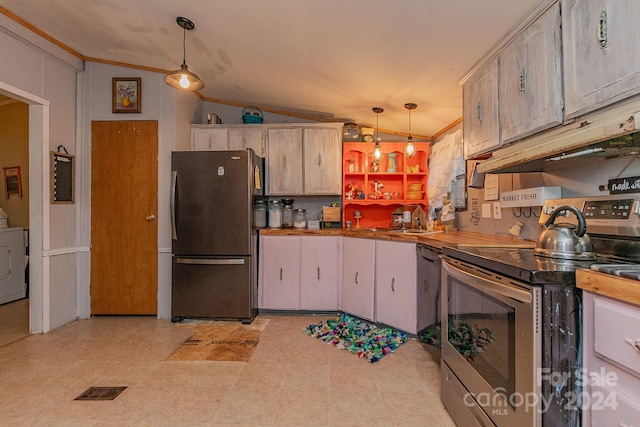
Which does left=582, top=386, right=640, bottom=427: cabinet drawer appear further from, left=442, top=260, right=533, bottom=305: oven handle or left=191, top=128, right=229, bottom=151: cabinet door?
left=191, top=128, right=229, bottom=151: cabinet door

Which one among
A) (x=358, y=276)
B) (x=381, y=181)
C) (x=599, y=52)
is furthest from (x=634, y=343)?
(x=381, y=181)

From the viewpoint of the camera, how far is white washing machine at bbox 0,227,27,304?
3.72 meters

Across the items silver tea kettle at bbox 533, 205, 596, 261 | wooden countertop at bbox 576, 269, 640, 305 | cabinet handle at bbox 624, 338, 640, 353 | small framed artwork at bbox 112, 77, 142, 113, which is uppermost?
small framed artwork at bbox 112, 77, 142, 113

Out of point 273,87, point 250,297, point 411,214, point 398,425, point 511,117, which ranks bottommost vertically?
point 398,425

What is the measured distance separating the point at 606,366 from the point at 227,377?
1.92 meters

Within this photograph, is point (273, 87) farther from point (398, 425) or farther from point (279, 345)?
point (398, 425)

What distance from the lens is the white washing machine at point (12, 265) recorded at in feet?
12.2

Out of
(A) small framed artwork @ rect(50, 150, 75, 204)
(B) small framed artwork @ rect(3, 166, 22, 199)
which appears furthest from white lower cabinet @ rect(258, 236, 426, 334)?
(B) small framed artwork @ rect(3, 166, 22, 199)

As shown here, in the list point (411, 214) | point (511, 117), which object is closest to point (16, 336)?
point (411, 214)

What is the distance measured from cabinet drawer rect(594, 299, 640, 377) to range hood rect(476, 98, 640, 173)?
58cm

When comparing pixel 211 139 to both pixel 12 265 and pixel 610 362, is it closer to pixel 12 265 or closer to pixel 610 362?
pixel 12 265

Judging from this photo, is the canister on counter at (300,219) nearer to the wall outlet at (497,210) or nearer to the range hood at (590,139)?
the wall outlet at (497,210)

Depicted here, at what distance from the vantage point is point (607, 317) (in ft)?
2.96

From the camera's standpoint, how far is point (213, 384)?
196 cm
